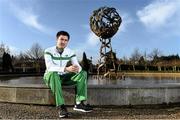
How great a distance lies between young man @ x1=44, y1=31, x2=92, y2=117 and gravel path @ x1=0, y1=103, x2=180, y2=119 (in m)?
0.39

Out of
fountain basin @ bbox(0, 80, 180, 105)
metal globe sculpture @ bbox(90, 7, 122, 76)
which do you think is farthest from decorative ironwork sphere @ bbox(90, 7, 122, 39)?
fountain basin @ bbox(0, 80, 180, 105)

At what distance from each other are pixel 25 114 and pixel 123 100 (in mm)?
2449

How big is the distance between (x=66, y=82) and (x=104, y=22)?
40.9ft

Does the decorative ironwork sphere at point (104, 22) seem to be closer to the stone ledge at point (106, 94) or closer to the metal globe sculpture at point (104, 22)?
the metal globe sculpture at point (104, 22)

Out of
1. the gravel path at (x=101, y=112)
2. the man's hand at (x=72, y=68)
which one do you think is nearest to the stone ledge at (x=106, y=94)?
the gravel path at (x=101, y=112)

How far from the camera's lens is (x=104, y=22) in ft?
65.8

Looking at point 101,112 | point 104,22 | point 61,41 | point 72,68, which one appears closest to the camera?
point 72,68

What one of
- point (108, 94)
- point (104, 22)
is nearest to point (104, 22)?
point (104, 22)

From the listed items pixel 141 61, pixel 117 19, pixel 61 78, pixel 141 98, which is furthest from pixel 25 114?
pixel 141 61

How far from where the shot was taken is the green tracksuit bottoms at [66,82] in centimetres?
727

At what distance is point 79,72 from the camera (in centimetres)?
764

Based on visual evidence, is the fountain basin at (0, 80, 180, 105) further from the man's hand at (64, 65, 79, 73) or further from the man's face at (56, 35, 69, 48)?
the man's face at (56, 35, 69, 48)

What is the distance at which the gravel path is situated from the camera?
7.22m

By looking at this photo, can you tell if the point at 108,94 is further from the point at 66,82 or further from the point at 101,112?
the point at 66,82
